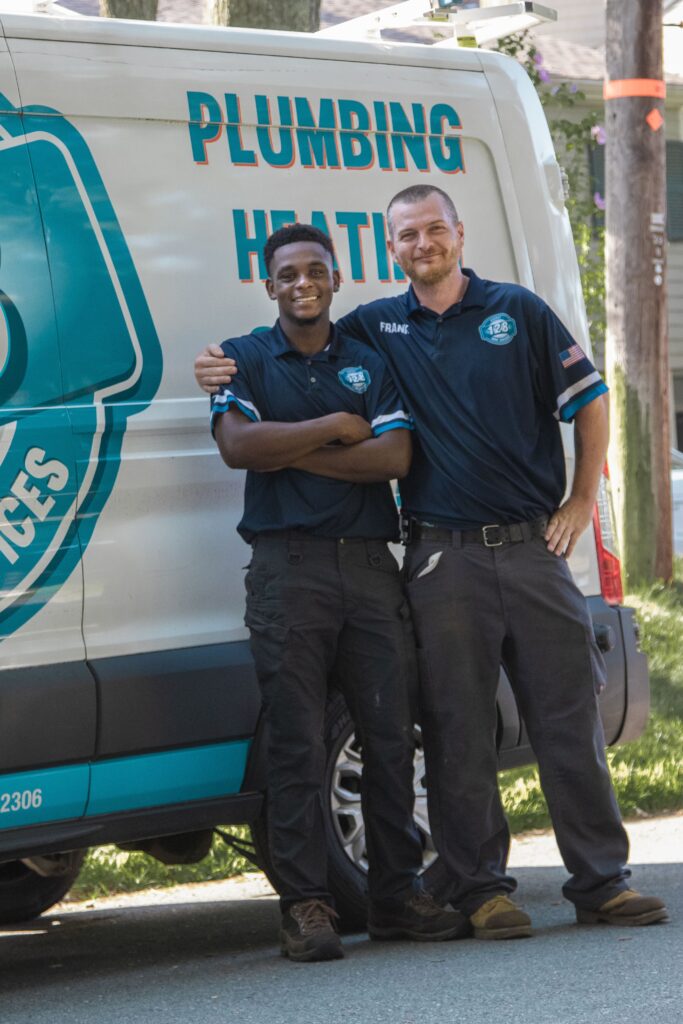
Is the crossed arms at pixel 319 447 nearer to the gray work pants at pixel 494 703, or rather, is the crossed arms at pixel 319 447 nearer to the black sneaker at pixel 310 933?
the gray work pants at pixel 494 703

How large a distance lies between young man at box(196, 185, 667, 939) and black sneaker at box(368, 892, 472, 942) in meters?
0.06

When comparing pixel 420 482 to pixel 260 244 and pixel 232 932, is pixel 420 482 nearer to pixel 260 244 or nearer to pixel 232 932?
pixel 260 244

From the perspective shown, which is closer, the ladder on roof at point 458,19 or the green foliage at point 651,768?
the ladder on roof at point 458,19

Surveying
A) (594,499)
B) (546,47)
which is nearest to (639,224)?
(594,499)

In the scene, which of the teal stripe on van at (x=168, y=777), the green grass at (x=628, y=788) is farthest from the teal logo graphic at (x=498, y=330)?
the green grass at (x=628, y=788)

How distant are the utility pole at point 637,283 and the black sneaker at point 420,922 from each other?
5.54m

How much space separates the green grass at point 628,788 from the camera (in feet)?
21.1

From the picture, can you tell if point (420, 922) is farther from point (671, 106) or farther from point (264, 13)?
point (671, 106)

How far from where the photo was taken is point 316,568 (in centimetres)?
476

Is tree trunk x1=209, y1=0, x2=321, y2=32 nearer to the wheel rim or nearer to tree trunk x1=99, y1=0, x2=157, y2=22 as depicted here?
tree trunk x1=99, y1=0, x2=157, y2=22

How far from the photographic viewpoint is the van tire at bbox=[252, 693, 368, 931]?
199 inches

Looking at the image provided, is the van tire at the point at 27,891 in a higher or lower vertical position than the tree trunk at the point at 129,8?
lower

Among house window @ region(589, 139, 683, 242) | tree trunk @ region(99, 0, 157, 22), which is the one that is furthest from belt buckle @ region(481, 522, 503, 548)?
house window @ region(589, 139, 683, 242)

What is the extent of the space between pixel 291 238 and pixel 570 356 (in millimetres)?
880
